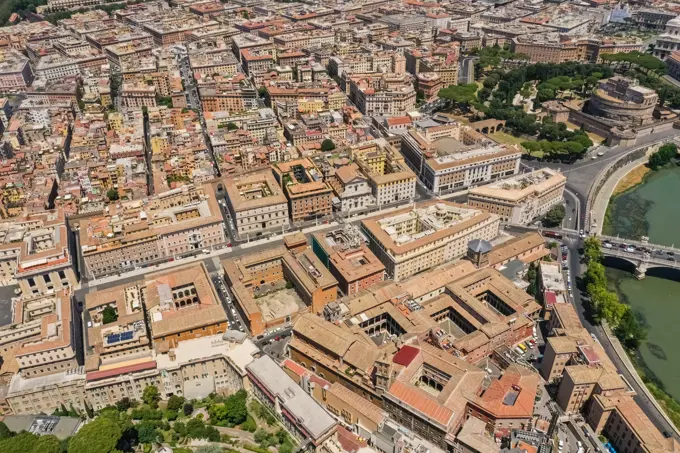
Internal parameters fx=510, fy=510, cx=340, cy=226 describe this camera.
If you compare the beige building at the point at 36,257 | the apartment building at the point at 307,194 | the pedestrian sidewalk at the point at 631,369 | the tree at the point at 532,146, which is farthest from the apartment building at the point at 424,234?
the beige building at the point at 36,257

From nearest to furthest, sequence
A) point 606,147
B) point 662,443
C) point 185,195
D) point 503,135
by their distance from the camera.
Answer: point 662,443 < point 185,195 < point 606,147 < point 503,135

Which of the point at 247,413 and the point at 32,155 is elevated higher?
the point at 32,155

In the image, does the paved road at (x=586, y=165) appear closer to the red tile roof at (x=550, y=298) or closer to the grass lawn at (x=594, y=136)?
the grass lawn at (x=594, y=136)

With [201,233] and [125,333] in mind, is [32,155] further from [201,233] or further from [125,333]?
[125,333]

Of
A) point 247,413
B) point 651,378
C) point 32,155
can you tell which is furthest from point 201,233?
point 651,378

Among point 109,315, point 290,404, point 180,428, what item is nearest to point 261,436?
point 290,404

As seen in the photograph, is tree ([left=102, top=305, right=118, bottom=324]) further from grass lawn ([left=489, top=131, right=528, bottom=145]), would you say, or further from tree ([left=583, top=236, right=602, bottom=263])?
grass lawn ([left=489, top=131, right=528, bottom=145])

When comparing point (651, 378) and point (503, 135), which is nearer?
point (651, 378)
